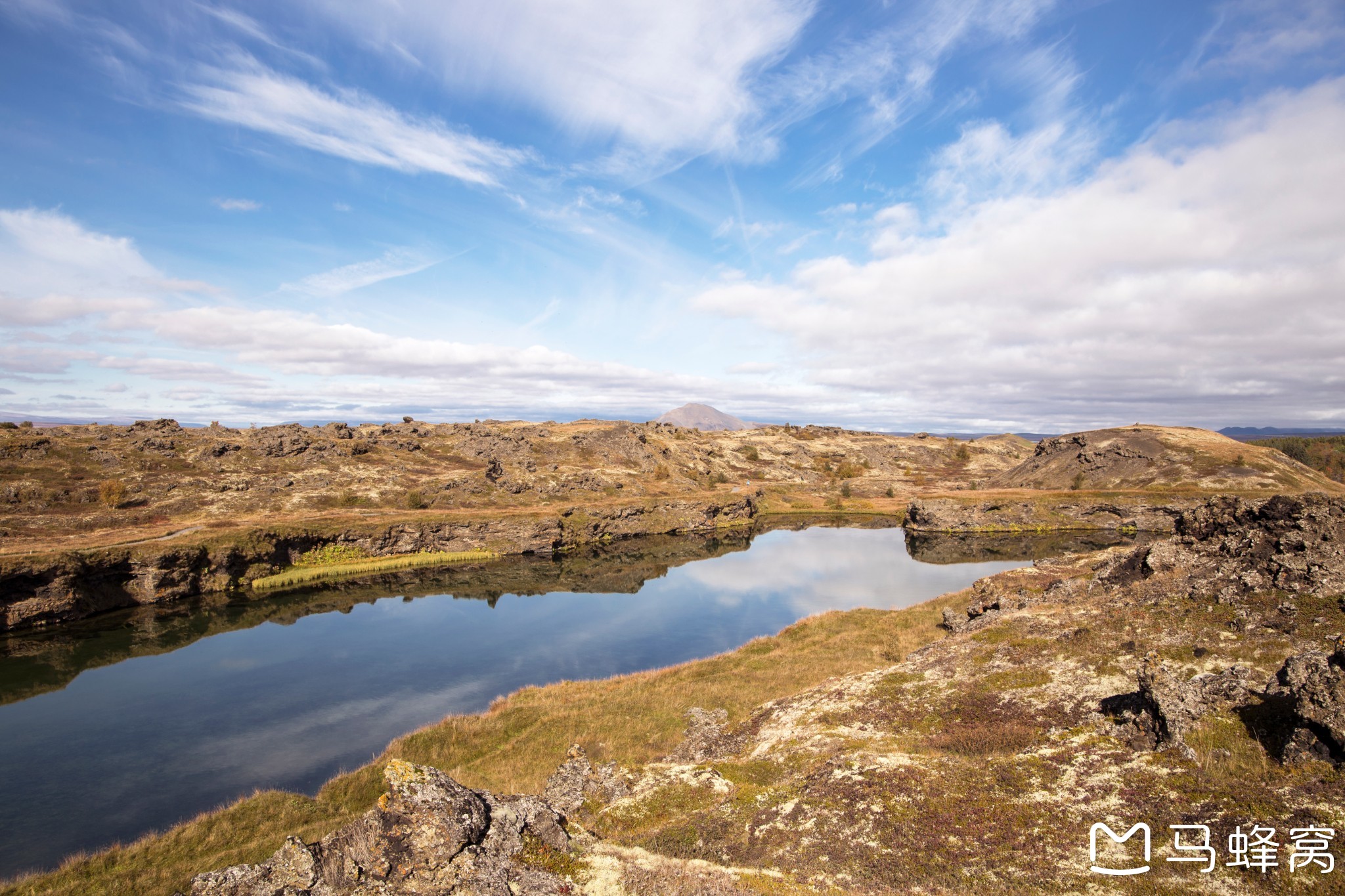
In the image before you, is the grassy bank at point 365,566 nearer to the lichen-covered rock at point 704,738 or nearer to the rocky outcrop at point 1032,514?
the lichen-covered rock at point 704,738

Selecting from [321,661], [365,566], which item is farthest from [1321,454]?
[321,661]

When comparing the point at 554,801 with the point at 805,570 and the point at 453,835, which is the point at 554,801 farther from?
the point at 805,570

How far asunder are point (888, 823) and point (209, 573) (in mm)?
84287

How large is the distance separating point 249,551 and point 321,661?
117 ft

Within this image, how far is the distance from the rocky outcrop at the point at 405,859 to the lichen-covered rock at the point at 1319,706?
17637 mm

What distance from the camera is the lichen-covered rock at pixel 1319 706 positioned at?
13.3 m

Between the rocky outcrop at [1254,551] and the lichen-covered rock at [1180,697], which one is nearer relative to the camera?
the lichen-covered rock at [1180,697]

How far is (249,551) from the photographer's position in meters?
75.2

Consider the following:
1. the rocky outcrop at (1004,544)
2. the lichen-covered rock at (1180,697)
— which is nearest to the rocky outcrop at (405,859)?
the lichen-covered rock at (1180,697)

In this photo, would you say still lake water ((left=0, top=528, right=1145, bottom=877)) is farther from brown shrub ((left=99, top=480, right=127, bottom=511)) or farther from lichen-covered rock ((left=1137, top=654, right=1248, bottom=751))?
lichen-covered rock ((left=1137, top=654, right=1248, bottom=751))

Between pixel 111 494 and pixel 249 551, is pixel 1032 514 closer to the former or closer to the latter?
pixel 249 551

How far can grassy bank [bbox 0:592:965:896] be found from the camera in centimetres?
2080

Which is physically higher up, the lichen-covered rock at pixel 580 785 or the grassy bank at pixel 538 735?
the lichen-covered rock at pixel 580 785

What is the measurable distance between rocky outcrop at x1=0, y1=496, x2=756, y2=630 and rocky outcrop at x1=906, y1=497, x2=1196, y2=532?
42006 millimetres
